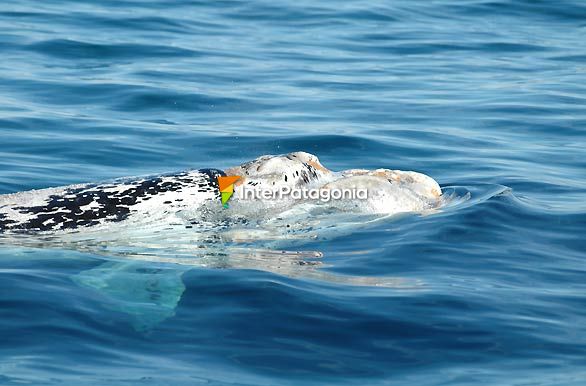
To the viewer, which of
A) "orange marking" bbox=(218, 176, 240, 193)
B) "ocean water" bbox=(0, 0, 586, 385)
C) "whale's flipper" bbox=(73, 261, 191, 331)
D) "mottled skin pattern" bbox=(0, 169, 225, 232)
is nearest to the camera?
"ocean water" bbox=(0, 0, 586, 385)

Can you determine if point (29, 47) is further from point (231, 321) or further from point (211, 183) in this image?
point (231, 321)

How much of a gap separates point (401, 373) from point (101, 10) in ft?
67.0

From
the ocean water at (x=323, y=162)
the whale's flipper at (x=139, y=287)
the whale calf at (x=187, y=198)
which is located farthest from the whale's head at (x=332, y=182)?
the whale's flipper at (x=139, y=287)

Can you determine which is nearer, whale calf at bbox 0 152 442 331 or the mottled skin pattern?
whale calf at bbox 0 152 442 331

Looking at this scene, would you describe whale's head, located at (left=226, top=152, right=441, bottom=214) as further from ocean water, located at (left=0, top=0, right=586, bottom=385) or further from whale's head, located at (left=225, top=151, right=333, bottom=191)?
ocean water, located at (left=0, top=0, right=586, bottom=385)

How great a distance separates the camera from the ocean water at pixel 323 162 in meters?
7.29

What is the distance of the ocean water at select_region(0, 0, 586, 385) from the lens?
23.9 ft

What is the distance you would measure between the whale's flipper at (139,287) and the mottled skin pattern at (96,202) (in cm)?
83

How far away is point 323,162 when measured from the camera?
48.3 ft

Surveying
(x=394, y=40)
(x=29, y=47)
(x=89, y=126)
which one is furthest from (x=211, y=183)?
(x=394, y=40)

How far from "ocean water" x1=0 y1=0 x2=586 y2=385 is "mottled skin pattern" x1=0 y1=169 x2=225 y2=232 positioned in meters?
0.50

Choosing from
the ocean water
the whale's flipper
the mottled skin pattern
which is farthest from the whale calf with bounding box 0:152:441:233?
the whale's flipper

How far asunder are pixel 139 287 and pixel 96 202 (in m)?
1.61

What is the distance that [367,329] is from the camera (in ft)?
25.3
